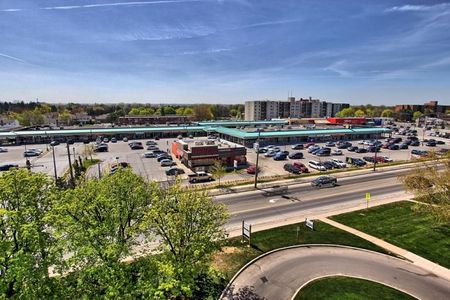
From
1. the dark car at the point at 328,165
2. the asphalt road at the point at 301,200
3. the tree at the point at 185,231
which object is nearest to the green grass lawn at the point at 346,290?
the tree at the point at 185,231

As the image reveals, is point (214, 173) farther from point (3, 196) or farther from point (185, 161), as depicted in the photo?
point (3, 196)

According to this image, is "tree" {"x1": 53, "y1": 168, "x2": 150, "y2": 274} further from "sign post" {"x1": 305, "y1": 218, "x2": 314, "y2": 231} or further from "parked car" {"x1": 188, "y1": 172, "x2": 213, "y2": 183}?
"parked car" {"x1": 188, "y1": 172, "x2": 213, "y2": 183}

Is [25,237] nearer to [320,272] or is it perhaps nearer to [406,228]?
[320,272]

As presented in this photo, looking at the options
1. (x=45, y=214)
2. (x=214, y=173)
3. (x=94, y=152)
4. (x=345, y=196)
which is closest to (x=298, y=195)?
(x=345, y=196)

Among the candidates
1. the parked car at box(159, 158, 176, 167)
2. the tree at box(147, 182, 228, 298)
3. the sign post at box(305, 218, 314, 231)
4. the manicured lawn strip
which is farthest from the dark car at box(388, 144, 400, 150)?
the tree at box(147, 182, 228, 298)

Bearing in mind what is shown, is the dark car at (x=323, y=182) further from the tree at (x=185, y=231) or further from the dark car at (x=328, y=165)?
the tree at (x=185, y=231)

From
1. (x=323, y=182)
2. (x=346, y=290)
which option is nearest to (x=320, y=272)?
(x=346, y=290)
